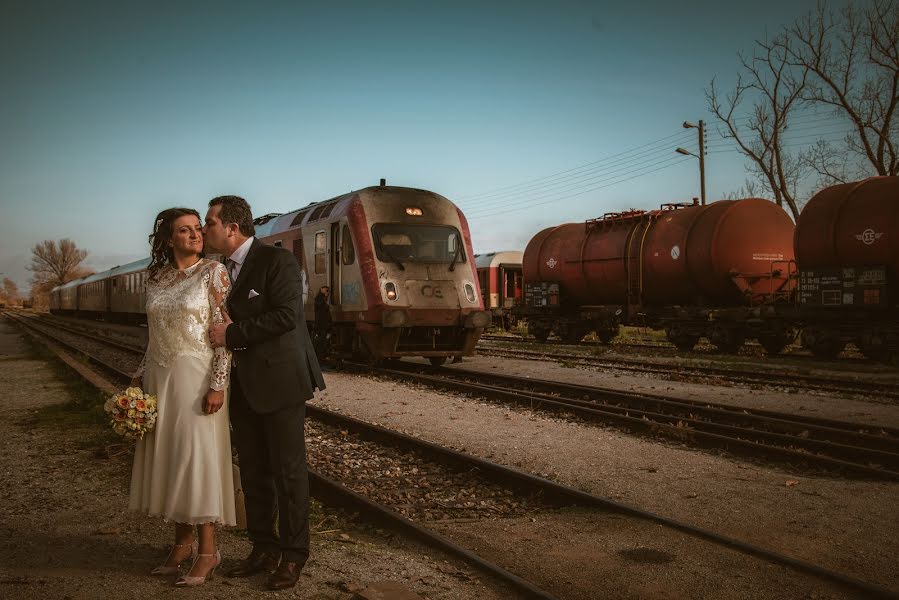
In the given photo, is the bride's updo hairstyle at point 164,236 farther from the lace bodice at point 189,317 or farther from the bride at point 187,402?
the lace bodice at point 189,317

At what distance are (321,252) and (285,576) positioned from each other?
1125cm

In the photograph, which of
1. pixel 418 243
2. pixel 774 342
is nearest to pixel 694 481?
pixel 418 243

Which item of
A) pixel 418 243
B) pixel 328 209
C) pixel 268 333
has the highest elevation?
pixel 328 209

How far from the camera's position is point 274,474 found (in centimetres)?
371

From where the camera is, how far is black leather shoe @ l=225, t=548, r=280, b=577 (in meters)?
3.81

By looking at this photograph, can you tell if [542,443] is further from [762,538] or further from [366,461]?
[762,538]

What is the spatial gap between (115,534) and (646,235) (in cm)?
1624

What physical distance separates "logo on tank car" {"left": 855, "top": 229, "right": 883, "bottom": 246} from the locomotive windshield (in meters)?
7.79

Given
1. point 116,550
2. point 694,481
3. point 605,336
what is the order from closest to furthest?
point 116,550 → point 694,481 → point 605,336

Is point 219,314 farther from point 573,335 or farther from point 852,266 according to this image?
point 573,335

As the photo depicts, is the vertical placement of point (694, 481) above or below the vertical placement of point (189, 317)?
below

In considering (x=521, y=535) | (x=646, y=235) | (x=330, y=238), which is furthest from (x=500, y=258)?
(x=521, y=535)

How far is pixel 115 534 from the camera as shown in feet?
14.9

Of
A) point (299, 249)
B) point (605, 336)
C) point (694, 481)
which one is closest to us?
point (694, 481)
